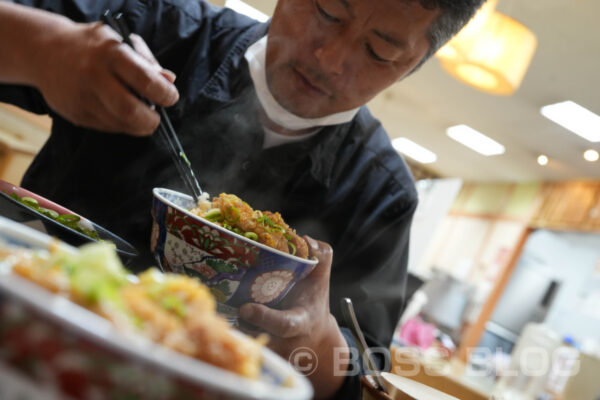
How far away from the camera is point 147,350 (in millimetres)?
277

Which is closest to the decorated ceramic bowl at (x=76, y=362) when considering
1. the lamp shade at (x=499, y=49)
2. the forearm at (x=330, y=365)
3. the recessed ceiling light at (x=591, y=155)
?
the forearm at (x=330, y=365)

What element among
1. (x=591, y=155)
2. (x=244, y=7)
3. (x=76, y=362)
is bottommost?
(x=76, y=362)

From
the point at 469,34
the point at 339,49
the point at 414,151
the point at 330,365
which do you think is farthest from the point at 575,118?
the point at 330,365

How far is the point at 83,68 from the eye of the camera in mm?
692

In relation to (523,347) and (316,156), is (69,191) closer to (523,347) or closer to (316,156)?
(316,156)

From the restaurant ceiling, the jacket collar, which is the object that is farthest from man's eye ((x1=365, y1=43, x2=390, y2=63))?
the restaurant ceiling

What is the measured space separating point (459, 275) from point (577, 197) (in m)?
3.27

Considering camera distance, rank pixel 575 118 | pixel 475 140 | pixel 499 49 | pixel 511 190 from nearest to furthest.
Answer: pixel 499 49 < pixel 575 118 < pixel 475 140 < pixel 511 190

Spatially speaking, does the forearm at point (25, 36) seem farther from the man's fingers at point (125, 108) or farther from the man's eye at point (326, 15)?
the man's eye at point (326, 15)

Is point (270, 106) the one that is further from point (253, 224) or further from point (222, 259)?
point (222, 259)

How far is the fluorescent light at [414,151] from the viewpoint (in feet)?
34.5

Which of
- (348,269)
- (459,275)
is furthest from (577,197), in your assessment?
(348,269)

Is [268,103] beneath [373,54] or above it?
beneath

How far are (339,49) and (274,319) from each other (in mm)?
676
